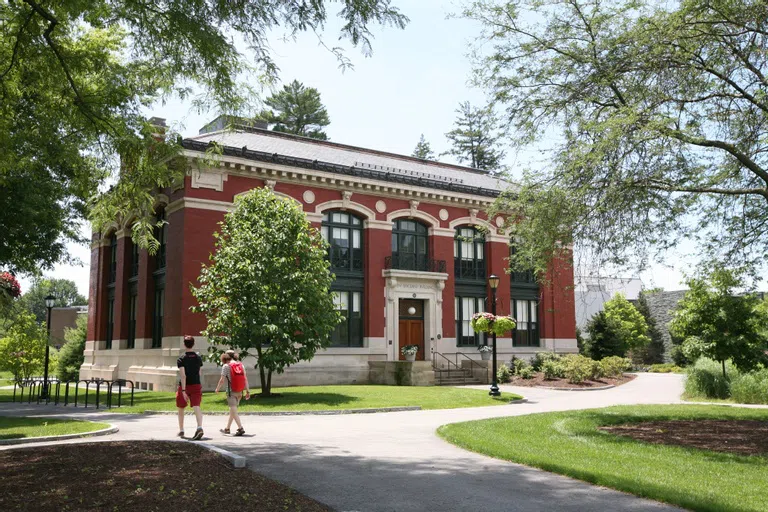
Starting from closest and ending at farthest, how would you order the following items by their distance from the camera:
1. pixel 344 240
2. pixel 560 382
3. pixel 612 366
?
pixel 560 382 → pixel 344 240 → pixel 612 366

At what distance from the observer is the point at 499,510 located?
22.9 ft

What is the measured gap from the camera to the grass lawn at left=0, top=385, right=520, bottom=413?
19.2m

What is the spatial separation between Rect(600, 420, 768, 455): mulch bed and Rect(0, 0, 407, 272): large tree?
8870mm

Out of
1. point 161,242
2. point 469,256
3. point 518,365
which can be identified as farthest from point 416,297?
point 161,242

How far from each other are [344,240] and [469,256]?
7757 mm

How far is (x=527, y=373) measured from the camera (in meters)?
32.0

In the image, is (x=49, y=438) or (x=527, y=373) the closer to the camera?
(x=49, y=438)

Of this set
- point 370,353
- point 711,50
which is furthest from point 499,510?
point 370,353

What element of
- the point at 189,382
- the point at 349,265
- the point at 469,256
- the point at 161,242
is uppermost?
the point at 161,242

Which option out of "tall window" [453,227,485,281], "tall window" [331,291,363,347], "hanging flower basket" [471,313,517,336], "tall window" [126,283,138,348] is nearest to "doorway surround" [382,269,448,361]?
"tall window" [331,291,363,347]

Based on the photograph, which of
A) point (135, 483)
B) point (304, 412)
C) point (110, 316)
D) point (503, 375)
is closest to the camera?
point (135, 483)

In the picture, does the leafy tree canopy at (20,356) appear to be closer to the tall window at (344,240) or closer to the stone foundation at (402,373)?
the tall window at (344,240)

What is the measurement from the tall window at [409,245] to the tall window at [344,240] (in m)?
1.95

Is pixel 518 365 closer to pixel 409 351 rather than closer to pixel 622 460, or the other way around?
pixel 409 351
